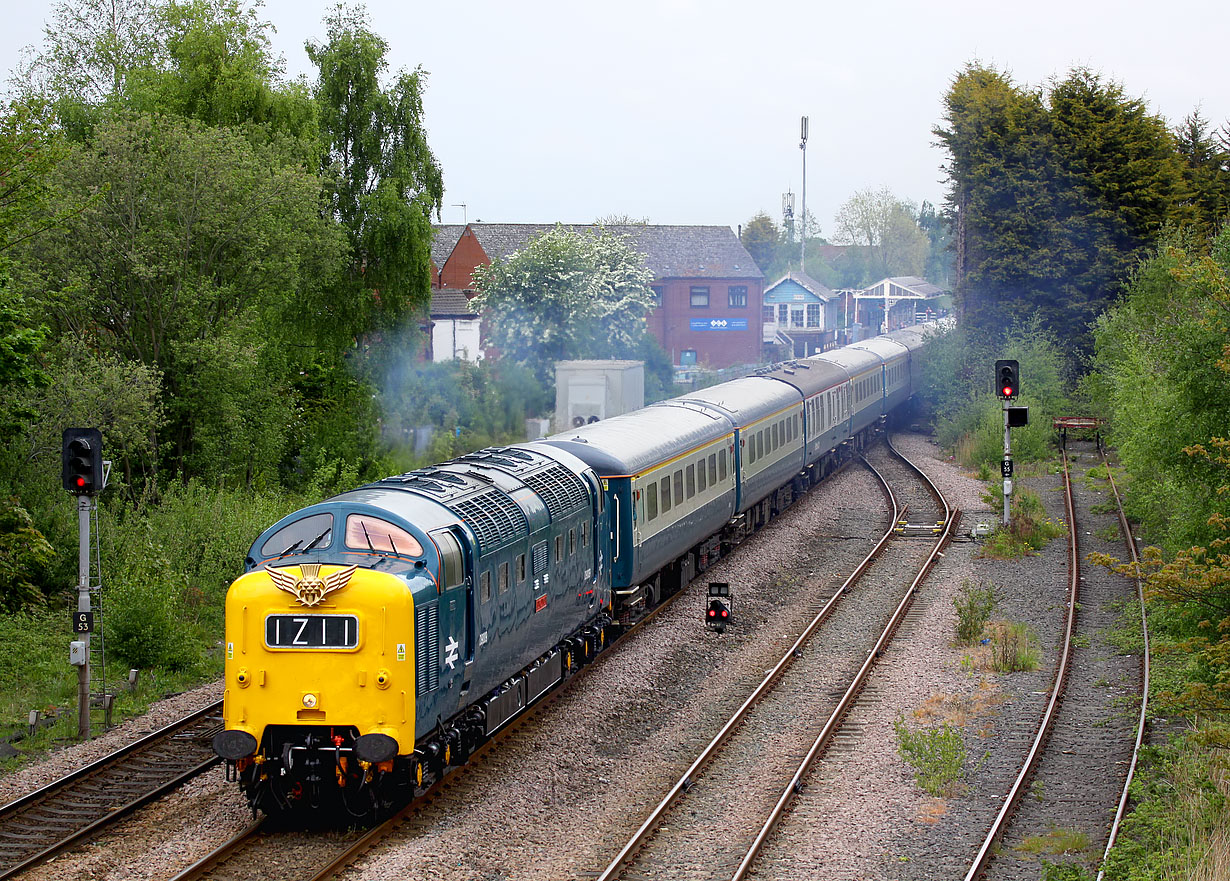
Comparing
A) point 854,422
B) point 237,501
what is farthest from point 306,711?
point 854,422

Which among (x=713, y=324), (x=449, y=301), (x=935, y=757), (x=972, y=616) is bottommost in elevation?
(x=935, y=757)

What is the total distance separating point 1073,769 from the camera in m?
14.4

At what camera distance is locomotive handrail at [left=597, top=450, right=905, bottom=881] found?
11.8 m

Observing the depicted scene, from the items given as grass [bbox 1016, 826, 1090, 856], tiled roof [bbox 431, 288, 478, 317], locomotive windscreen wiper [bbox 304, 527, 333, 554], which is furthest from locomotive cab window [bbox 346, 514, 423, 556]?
A: tiled roof [bbox 431, 288, 478, 317]

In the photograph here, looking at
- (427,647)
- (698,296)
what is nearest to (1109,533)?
(427,647)

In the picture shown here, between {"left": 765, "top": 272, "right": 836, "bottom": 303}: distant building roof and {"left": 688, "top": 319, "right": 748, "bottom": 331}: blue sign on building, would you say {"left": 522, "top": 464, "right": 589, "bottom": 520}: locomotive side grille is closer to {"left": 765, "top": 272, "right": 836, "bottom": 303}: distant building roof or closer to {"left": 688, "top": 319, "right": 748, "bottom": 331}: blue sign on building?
{"left": 688, "top": 319, "right": 748, "bottom": 331}: blue sign on building

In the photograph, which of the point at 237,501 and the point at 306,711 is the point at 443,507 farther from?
the point at 237,501

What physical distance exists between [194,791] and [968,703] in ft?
32.8

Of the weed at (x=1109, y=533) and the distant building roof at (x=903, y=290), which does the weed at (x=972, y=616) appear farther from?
the distant building roof at (x=903, y=290)

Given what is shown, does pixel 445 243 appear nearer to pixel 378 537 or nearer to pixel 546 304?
pixel 546 304

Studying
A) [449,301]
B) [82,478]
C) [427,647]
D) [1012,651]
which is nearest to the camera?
[427,647]

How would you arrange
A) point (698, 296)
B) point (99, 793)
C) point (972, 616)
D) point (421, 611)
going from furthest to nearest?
point (698, 296) < point (972, 616) < point (99, 793) < point (421, 611)

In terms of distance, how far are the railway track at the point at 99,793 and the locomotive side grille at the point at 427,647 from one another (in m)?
3.45

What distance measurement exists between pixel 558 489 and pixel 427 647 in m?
4.90
